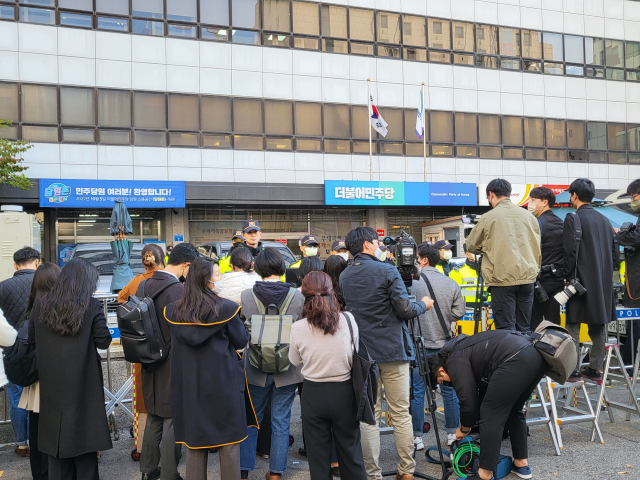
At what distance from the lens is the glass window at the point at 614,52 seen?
2383 cm

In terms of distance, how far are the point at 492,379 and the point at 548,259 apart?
7.15 feet

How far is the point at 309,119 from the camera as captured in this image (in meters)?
19.6

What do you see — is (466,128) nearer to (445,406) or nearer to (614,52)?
(614,52)

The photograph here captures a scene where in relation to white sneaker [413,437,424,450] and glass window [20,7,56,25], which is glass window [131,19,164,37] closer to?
glass window [20,7,56,25]

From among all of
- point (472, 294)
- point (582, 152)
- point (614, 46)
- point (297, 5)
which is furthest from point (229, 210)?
point (614, 46)

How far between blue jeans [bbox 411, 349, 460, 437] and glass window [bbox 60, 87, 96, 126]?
15465 millimetres

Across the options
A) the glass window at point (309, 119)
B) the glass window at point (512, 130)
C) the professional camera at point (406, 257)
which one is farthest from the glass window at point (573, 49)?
the professional camera at point (406, 257)

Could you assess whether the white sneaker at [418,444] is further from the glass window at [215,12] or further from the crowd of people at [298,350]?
the glass window at [215,12]

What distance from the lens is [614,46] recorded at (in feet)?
78.4

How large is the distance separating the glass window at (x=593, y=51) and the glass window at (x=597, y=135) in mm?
2764

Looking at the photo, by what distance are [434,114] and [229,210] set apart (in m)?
8.85

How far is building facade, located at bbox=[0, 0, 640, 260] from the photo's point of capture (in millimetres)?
17125

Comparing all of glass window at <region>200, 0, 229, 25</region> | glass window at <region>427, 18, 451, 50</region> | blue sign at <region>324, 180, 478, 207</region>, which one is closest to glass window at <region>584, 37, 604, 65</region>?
glass window at <region>427, 18, 451, 50</region>

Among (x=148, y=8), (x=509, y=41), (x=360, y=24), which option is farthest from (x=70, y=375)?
(x=509, y=41)
